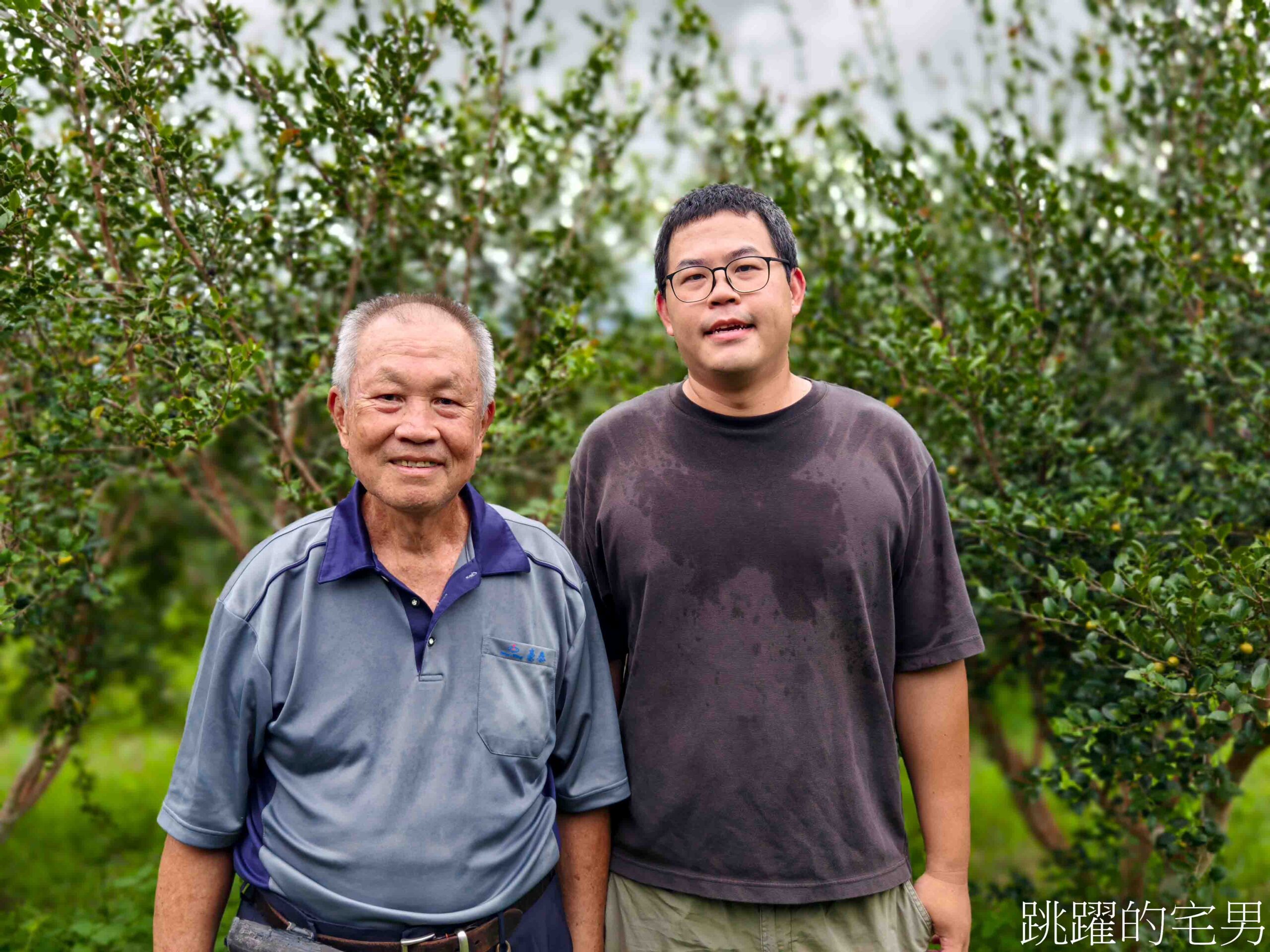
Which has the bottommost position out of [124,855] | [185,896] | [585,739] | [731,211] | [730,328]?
[124,855]

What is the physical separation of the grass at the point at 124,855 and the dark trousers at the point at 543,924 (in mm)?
1776

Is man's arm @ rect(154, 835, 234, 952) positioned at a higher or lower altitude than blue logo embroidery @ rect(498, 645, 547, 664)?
lower

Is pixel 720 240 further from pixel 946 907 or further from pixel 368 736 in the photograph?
pixel 946 907

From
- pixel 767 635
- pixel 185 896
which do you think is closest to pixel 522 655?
pixel 767 635

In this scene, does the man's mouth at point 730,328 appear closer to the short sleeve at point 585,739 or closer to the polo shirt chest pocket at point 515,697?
the short sleeve at point 585,739

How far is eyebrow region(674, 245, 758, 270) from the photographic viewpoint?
228cm

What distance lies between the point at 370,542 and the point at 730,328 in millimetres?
901

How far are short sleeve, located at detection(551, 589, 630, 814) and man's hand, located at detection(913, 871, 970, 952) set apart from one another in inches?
28.9

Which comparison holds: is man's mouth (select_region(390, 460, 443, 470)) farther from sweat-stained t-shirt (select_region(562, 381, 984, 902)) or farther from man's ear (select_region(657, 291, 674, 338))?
man's ear (select_region(657, 291, 674, 338))

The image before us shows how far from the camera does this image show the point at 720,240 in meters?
2.30

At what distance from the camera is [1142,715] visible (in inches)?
115

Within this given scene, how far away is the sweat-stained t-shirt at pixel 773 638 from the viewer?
2.24 m

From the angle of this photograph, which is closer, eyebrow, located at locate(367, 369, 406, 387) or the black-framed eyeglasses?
eyebrow, located at locate(367, 369, 406, 387)

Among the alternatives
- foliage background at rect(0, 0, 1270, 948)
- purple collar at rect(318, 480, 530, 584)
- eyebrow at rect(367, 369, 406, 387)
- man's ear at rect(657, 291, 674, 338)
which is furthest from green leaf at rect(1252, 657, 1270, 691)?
eyebrow at rect(367, 369, 406, 387)
